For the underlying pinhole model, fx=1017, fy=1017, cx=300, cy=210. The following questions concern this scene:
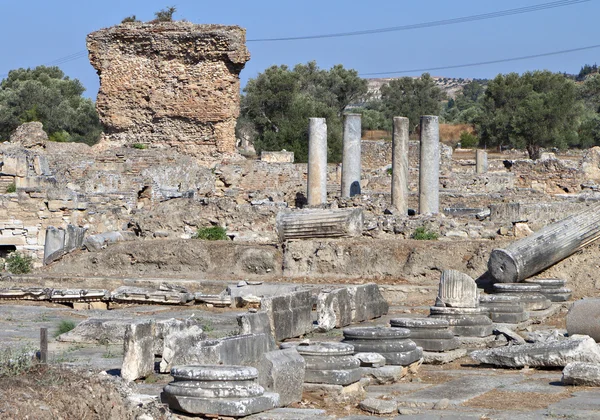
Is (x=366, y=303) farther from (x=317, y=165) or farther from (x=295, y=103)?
(x=295, y=103)

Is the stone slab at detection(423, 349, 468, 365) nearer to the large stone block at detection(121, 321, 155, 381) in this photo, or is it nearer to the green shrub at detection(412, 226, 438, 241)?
the large stone block at detection(121, 321, 155, 381)

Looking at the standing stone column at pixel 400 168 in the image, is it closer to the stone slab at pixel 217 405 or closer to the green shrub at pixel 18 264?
the green shrub at pixel 18 264

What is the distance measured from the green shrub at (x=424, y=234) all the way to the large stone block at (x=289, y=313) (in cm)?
595

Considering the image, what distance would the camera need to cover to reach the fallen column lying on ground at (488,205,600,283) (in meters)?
14.4

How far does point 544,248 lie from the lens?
14734mm

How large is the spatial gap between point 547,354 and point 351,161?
57.4 ft

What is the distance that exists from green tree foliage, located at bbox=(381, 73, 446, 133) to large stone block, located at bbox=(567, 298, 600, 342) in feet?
197

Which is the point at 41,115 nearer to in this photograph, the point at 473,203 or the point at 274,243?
the point at 473,203

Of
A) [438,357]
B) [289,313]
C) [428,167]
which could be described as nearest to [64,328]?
[289,313]

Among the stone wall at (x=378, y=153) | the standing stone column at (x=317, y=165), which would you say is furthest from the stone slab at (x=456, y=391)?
the stone wall at (x=378, y=153)

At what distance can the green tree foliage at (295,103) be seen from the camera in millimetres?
47688

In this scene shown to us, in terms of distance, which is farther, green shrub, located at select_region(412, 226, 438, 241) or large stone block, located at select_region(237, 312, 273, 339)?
green shrub, located at select_region(412, 226, 438, 241)

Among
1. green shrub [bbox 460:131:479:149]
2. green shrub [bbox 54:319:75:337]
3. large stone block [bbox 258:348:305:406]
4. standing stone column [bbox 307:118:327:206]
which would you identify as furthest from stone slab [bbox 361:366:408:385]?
green shrub [bbox 460:131:479:149]

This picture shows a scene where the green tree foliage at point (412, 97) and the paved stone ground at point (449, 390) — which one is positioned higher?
the green tree foliage at point (412, 97)
